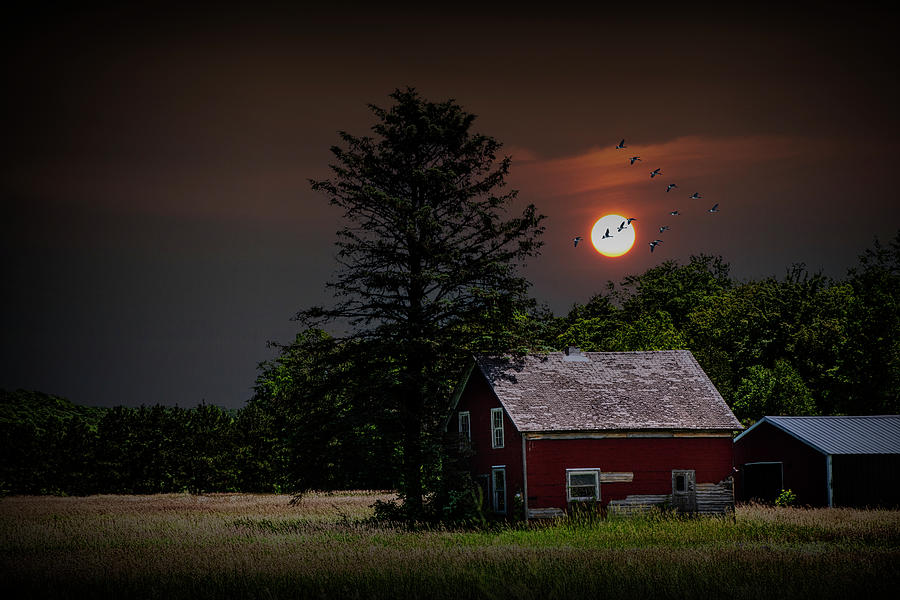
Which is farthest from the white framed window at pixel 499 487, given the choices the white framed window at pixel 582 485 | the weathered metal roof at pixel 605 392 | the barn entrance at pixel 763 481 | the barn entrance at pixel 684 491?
the barn entrance at pixel 763 481

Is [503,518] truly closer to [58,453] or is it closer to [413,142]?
[413,142]

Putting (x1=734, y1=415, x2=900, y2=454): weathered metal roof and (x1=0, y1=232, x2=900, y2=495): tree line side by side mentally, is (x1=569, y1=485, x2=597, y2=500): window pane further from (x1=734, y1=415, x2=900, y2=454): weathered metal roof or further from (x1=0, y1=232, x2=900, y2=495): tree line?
(x1=0, y1=232, x2=900, y2=495): tree line

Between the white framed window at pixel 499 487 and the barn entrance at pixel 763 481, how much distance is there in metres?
15.3

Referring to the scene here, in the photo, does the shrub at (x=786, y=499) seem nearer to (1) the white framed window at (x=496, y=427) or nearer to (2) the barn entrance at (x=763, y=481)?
(2) the barn entrance at (x=763, y=481)

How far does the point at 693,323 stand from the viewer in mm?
72875

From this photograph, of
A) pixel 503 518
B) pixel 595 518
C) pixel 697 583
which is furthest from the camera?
pixel 503 518

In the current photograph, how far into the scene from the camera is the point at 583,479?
108ft

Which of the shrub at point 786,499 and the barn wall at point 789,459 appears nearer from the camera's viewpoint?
the barn wall at point 789,459

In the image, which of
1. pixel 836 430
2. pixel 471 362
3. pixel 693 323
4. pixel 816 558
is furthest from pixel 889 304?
pixel 816 558

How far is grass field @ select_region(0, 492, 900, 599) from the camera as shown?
633 inches

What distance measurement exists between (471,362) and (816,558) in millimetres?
Result: 18917

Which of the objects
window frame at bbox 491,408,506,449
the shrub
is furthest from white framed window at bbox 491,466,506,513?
the shrub

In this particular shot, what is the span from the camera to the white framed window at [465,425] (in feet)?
125

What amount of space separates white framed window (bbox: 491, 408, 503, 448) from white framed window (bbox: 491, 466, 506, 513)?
38.7 inches
